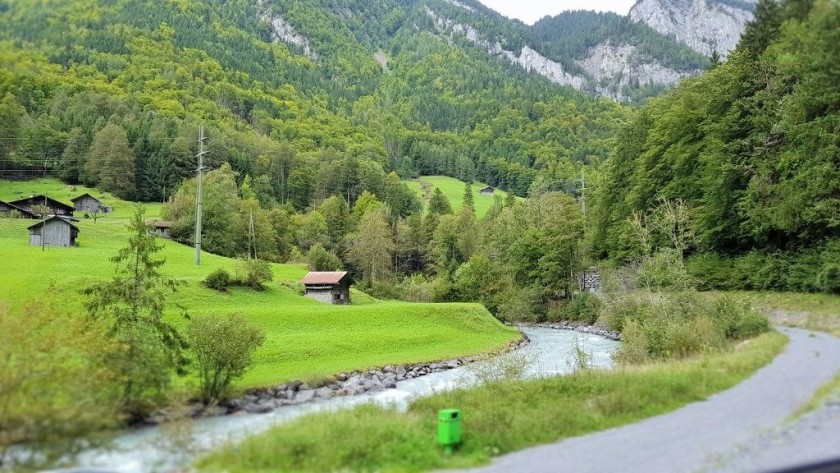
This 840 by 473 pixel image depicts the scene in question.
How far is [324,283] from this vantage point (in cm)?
6581

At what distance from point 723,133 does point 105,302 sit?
47659mm

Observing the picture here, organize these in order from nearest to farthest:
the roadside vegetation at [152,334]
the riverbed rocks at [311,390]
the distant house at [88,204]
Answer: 1. the roadside vegetation at [152,334]
2. the riverbed rocks at [311,390]
3. the distant house at [88,204]

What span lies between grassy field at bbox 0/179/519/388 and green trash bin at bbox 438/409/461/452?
56.6 feet

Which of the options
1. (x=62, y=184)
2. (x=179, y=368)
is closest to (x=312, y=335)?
(x=179, y=368)

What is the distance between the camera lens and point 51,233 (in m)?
61.8

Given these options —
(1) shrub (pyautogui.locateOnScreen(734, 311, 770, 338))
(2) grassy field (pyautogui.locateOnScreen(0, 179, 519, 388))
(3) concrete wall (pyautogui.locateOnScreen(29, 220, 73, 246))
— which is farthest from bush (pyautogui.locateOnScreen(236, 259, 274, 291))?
(1) shrub (pyautogui.locateOnScreen(734, 311, 770, 338))

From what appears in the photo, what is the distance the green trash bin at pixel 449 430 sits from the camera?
15195 millimetres

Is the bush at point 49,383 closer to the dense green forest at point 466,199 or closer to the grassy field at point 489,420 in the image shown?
the grassy field at point 489,420

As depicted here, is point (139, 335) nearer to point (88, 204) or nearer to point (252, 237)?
point (252, 237)

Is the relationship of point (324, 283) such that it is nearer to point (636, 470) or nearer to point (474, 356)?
point (474, 356)

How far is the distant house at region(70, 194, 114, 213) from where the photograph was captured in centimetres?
9888

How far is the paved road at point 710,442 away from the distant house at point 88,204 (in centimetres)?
10416

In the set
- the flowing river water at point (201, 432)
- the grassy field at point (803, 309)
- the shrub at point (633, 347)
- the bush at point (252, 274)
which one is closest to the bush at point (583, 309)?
the flowing river water at point (201, 432)

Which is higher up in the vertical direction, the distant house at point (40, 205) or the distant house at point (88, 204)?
the distant house at point (88, 204)
